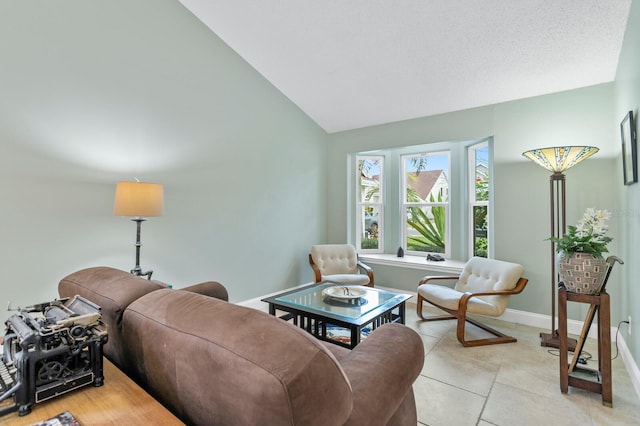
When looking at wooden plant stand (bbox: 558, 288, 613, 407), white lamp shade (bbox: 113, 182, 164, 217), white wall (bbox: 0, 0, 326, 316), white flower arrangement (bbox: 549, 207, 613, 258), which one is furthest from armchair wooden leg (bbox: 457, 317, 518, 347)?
white lamp shade (bbox: 113, 182, 164, 217)

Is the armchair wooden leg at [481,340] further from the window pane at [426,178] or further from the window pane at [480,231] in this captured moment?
the window pane at [426,178]

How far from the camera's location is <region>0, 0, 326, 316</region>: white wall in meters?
2.14

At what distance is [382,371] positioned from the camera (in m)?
1.10

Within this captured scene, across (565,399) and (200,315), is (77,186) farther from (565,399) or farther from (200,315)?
(565,399)

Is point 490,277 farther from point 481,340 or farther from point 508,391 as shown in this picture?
point 508,391

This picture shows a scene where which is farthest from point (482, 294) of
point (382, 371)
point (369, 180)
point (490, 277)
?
point (369, 180)

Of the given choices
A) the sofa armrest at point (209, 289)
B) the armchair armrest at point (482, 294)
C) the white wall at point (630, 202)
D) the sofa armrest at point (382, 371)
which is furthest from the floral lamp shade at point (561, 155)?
the sofa armrest at point (209, 289)

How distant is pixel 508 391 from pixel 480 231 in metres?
2.28

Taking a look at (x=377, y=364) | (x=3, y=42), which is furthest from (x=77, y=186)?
(x=377, y=364)

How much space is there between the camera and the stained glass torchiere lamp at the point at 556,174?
8.52ft

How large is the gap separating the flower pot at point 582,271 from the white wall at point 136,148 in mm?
3021

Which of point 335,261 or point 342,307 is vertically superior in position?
point 335,261

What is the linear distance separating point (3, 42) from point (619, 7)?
14.4ft

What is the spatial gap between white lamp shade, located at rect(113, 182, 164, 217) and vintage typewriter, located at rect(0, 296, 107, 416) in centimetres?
138
